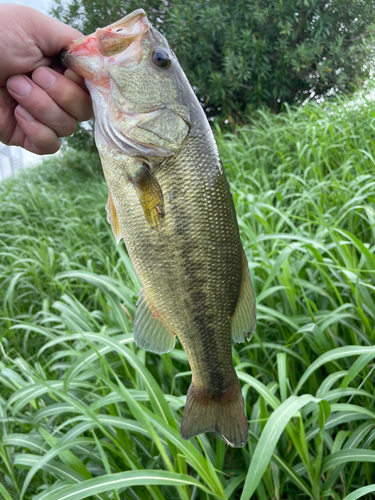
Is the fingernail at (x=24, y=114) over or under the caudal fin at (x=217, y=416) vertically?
over

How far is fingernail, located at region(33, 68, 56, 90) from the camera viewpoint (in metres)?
1.21

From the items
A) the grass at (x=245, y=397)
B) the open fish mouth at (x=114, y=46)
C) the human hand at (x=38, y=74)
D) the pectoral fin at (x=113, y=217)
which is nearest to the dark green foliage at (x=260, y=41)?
A: the grass at (x=245, y=397)

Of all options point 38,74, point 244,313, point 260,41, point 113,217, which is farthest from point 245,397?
point 260,41

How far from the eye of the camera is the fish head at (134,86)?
0.97 metres

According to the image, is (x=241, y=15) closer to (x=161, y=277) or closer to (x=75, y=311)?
(x=75, y=311)

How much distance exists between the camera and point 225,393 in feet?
3.50

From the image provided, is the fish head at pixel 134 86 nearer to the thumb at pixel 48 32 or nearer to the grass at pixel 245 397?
the thumb at pixel 48 32

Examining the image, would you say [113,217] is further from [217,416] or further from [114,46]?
[217,416]

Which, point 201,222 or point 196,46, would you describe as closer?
point 201,222

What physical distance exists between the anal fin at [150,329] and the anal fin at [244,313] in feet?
0.56

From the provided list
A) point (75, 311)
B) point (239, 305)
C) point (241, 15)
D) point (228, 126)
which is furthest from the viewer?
point (228, 126)

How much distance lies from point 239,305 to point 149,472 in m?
0.69

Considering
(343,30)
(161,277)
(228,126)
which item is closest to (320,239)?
(161,277)

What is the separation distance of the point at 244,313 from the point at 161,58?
69 centimetres
